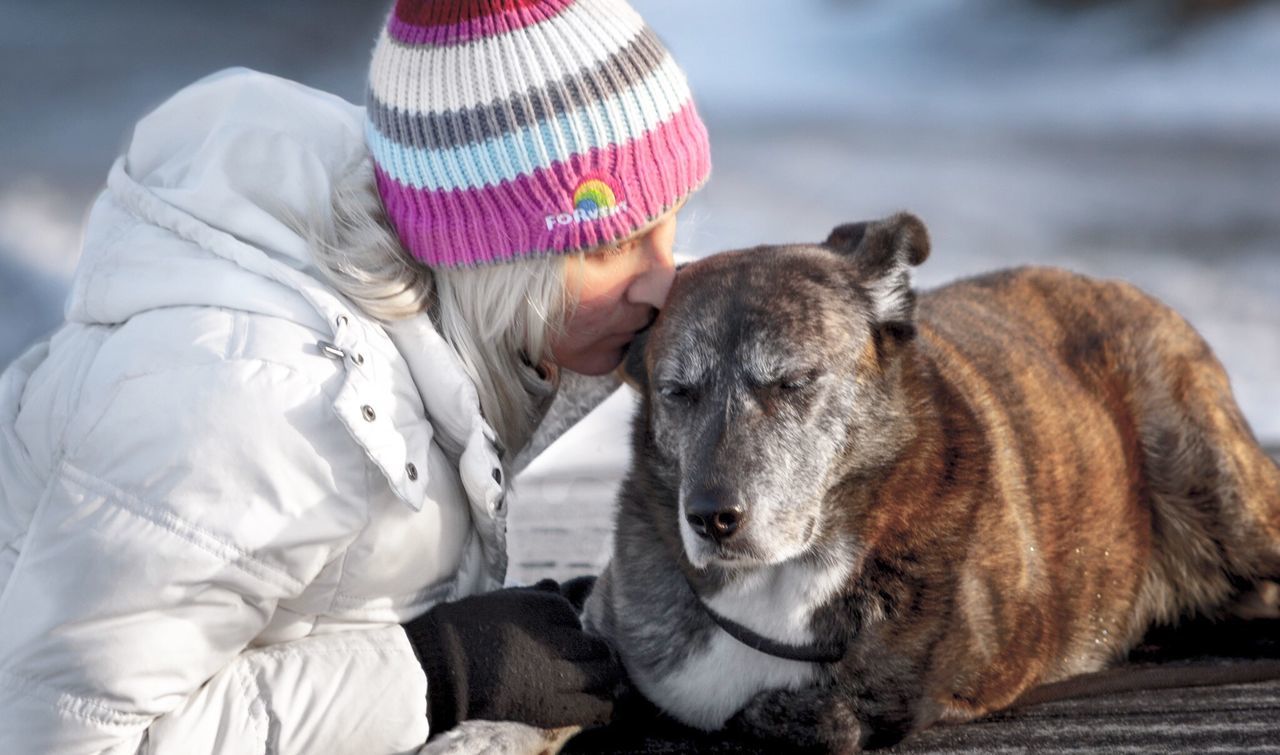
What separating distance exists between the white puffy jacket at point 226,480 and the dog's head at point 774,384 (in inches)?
14.5

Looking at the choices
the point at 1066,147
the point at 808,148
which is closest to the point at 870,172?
the point at 808,148

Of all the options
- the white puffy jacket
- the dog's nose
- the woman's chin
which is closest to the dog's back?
the dog's nose

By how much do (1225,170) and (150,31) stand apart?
15.2 ft

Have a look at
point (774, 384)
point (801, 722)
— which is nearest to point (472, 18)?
point (774, 384)

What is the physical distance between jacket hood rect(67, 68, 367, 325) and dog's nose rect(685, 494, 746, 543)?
0.72m

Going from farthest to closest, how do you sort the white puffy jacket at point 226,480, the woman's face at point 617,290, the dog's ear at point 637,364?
the dog's ear at point 637,364 < the woman's face at point 617,290 < the white puffy jacket at point 226,480

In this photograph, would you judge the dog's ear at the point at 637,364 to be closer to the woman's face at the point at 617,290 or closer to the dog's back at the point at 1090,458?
the woman's face at the point at 617,290

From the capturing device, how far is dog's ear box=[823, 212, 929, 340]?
238 centimetres

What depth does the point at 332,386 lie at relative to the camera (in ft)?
6.78

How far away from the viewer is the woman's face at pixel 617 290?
2.37 metres

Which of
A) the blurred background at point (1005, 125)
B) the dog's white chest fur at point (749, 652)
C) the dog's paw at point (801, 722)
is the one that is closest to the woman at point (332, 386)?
the dog's white chest fur at point (749, 652)

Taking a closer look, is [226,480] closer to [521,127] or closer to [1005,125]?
[521,127]

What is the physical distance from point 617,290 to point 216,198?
2.44ft

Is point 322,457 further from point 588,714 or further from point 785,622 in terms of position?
point 785,622
